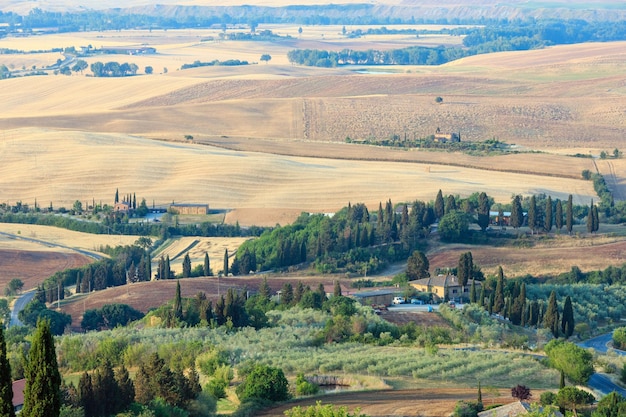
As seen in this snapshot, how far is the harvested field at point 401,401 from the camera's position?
42.3 meters

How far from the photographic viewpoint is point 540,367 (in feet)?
169

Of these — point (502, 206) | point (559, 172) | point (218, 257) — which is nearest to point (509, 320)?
point (218, 257)

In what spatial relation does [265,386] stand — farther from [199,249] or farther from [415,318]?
[199,249]

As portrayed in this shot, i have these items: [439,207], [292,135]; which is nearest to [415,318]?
[439,207]

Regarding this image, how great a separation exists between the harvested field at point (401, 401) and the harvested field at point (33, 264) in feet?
133

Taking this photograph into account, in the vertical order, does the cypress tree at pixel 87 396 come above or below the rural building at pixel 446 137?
below

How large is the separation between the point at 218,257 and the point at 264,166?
106 feet

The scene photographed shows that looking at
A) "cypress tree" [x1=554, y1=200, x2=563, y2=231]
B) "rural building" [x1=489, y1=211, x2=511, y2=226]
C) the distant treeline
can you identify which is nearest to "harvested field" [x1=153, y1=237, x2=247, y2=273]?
the distant treeline

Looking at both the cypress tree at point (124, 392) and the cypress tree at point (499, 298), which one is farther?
the cypress tree at point (499, 298)

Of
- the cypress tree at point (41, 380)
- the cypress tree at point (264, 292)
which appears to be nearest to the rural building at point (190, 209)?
the cypress tree at point (264, 292)

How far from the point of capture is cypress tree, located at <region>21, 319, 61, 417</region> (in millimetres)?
31375

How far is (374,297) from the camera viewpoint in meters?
72.2

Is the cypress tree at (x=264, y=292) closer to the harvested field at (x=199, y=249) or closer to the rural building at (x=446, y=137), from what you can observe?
the harvested field at (x=199, y=249)

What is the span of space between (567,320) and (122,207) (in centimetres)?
4798
